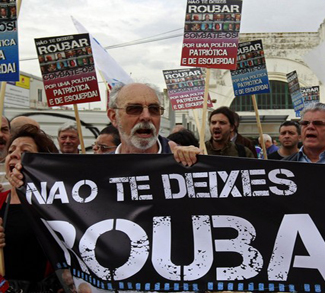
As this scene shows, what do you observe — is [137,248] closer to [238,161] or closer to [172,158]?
[172,158]

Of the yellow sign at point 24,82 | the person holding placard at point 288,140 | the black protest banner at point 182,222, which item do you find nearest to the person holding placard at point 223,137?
the person holding placard at point 288,140

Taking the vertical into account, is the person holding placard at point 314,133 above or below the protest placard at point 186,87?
below

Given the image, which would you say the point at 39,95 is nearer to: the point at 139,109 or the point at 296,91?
the point at 296,91

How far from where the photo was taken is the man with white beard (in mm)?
2848

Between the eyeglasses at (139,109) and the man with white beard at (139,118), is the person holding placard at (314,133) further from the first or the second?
the eyeglasses at (139,109)

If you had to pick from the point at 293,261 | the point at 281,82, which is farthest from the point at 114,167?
the point at 281,82

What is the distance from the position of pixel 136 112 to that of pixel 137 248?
2.63 ft

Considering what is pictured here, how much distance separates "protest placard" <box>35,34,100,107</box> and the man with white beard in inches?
88.7

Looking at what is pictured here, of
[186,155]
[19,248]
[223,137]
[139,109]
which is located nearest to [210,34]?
[223,137]

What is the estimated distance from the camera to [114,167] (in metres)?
2.74

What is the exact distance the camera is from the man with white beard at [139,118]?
9.34 ft

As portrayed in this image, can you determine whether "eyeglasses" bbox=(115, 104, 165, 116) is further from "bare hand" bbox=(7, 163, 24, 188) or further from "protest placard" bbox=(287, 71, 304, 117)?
"protest placard" bbox=(287, 71, 304, 117)

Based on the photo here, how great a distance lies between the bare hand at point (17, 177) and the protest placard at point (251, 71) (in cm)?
447

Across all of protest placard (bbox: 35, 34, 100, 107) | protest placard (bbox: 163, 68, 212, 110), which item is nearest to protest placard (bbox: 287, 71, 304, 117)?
protest placard (bbox: 163, 68, 212, 110)
